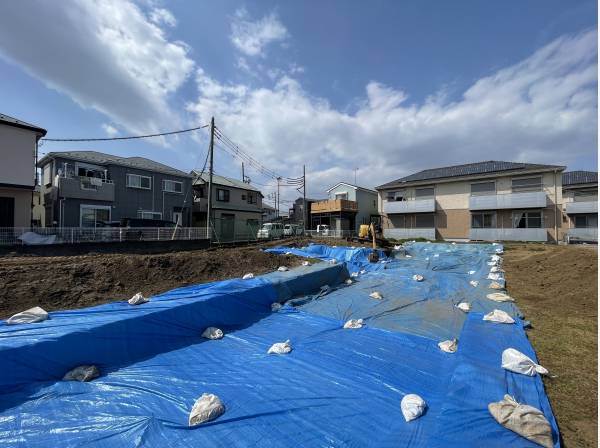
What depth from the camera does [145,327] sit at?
378 cm

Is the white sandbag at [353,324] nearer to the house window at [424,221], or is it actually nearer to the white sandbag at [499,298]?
the white sandbag at [499,298]

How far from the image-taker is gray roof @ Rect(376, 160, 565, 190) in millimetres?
18703

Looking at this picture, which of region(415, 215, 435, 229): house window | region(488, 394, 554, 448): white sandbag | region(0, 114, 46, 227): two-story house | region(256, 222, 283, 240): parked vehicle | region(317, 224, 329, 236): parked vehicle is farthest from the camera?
region(317, 224, 329, 236): parked vehicle

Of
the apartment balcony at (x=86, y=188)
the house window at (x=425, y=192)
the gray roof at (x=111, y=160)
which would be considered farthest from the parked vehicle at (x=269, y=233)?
the house window at (x=425, y=192)

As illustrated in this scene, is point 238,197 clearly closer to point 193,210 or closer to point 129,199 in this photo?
point 193,210

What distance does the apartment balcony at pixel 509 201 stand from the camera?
17.6m

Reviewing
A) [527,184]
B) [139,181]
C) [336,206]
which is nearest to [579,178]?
[527,184]

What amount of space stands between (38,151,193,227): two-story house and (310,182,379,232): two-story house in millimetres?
13936

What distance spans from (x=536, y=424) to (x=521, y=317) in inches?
145

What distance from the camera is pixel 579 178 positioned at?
22.1m

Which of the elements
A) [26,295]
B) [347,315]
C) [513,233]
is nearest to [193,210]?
[26,295]

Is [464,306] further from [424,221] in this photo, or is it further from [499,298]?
[424,221]

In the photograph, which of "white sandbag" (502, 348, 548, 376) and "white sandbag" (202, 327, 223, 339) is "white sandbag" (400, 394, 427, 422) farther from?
"white sandbag" (202, 327, 223, 339)

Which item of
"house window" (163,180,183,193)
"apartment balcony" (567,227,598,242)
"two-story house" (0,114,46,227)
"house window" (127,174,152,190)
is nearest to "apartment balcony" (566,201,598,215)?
"apartment balcony" (567,227,598,242)
